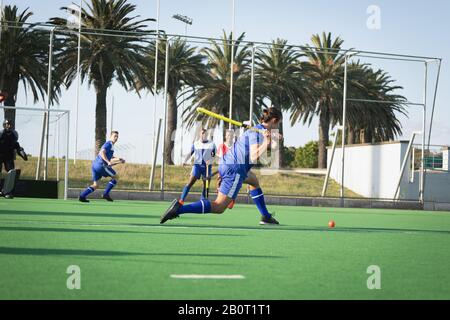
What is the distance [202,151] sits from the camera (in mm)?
19703

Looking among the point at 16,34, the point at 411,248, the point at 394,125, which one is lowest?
the point at 411,248

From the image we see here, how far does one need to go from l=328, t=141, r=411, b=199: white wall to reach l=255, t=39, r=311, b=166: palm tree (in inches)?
347

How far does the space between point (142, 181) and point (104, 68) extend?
1111cm

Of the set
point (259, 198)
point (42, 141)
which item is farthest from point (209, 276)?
point (42, 141)

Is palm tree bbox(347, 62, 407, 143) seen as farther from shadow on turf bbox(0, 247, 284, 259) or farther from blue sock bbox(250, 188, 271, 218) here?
shadow on turf bbox(0, 247, 284, 259)

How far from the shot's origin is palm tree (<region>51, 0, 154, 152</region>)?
35.3 m

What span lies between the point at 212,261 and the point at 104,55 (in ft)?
97.9

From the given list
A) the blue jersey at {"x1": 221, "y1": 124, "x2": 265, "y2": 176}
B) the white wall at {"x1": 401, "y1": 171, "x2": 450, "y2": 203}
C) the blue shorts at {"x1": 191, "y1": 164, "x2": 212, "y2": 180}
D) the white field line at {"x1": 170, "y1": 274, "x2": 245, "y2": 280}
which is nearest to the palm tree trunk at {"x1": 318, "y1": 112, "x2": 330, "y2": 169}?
the white wall at {"x1": 401, "y1": 171, "x2": 450, "y2": 203}

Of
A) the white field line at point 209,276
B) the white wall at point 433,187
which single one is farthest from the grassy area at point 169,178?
the white field line at point 209,276

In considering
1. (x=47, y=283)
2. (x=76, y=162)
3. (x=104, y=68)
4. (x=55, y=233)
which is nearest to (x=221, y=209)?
(x=55, y=233)

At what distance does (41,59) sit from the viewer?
1458 inches

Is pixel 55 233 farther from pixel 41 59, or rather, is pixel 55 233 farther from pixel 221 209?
pixel 41 59

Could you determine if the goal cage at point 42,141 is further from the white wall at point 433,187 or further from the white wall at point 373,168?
the white wall at point 433,187

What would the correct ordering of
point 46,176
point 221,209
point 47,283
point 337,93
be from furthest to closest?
point 337,93
point 46,176
point 221,209
point 47,283
